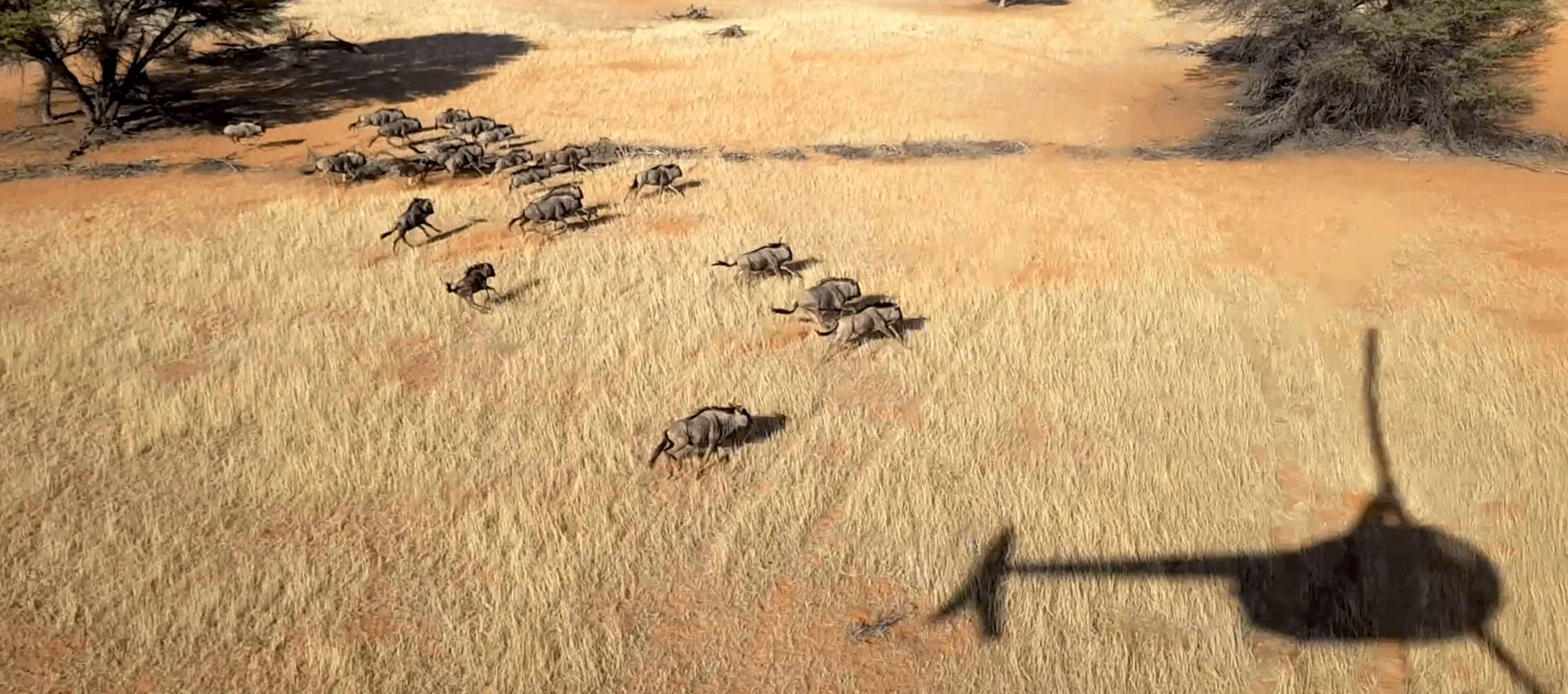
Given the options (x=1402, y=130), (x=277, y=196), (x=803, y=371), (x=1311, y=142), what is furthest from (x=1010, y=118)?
(x=277, y=196)

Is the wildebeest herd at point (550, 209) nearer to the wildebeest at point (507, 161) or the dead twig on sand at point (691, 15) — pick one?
the wildebeest at point (507, 161)

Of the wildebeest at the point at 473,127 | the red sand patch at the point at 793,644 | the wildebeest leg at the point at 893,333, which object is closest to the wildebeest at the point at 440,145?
the wildebeest at the point at 473,127

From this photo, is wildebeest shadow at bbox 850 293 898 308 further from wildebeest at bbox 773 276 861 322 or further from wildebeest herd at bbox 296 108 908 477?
wildebeest at bbox 773 276 861 322

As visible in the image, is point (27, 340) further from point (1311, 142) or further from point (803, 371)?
point (1311, 142)

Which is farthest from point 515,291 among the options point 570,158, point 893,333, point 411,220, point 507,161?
point 507,161

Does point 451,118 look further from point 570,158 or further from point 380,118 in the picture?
point 570,158
